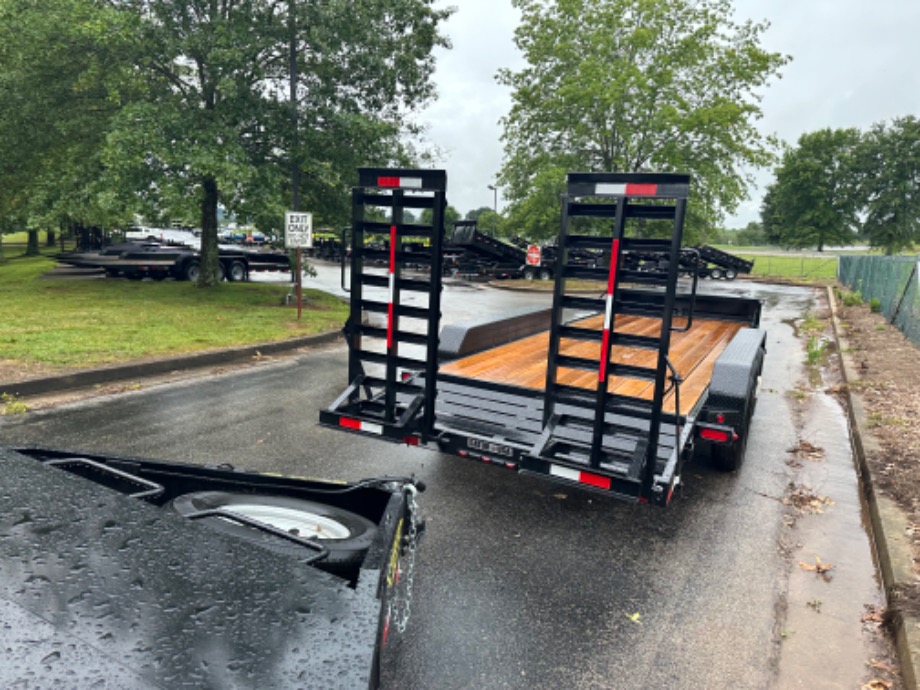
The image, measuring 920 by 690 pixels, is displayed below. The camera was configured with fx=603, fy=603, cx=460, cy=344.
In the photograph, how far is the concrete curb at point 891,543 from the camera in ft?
9.62

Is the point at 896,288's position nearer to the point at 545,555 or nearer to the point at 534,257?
the point at 534,257

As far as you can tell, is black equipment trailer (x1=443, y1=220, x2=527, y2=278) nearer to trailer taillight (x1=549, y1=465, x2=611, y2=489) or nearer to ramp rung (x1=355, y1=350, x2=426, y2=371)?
ramp rung (x1=355, y1=350, x2=426, y2=371)

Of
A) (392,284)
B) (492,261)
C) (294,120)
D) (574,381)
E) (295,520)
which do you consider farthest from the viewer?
(492,261)

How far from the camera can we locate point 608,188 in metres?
3.55

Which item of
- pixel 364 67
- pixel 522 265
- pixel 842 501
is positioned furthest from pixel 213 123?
pixel 522 265

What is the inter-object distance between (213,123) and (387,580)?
42.1ft

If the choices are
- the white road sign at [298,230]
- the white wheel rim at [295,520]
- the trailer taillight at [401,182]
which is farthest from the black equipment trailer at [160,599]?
the white road sign at [298,230]

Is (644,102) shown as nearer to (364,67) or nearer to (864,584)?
(364,67)

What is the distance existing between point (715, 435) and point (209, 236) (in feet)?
48.8

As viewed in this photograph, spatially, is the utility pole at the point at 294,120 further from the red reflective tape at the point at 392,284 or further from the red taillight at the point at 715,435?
the red taillight at the point at 715,435

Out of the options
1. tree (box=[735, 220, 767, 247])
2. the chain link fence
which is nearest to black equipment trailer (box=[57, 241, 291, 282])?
the chain link fence

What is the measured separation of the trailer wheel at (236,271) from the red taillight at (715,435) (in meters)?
18.9

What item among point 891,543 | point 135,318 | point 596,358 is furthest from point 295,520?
point 135,318

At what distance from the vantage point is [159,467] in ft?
9.76
